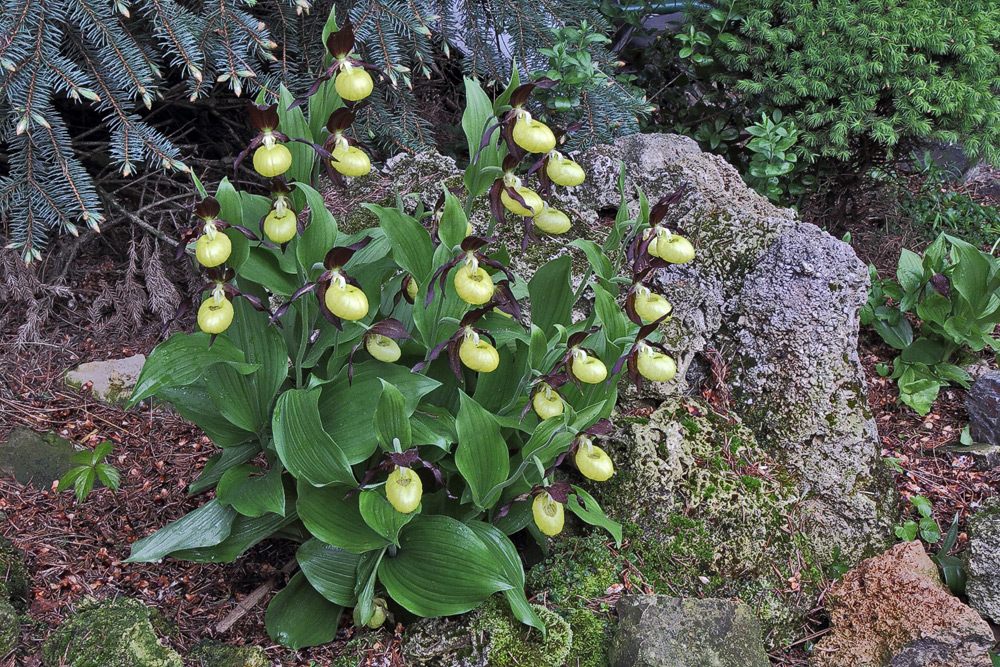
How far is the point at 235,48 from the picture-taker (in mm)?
2414

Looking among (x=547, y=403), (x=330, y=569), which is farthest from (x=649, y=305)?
(x=330, y=569)

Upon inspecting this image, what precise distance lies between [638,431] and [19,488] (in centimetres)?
214

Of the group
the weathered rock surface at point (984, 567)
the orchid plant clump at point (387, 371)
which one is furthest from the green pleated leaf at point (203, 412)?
the weathered rock surface at point (984, 567)

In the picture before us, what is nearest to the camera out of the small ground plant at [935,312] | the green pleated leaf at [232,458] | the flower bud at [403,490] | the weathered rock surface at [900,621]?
the flower bud at [403,490]

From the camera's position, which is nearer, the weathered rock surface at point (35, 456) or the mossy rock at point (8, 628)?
the mossy rock at point (8, 628)

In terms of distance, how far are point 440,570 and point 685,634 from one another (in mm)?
672

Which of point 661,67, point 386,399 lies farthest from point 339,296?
point 661,67

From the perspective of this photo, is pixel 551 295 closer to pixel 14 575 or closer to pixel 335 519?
pixel 335 519

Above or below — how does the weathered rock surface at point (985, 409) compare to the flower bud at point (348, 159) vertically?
below

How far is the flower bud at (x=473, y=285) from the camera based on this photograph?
64.1 inches

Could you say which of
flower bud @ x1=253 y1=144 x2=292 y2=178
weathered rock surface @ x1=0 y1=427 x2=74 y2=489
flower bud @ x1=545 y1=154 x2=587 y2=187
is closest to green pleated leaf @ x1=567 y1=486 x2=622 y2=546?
flower bud @ x1=545 y1=154 x2=587 y2=187

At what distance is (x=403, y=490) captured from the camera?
5.25 feet

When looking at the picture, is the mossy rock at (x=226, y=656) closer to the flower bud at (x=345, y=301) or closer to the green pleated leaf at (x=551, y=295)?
the flower bud at (x=345, y=301)

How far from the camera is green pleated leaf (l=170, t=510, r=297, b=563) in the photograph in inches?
79.1
